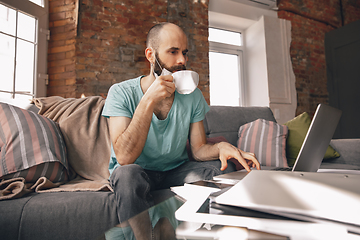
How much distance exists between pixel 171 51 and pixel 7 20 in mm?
2379

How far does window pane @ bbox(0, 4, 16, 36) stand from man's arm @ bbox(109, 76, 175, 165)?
241 cm

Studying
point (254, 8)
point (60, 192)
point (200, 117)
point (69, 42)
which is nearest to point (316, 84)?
point (254, 8)

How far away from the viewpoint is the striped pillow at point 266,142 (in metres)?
1.72

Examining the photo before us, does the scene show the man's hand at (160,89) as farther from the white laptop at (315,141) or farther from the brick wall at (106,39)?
the brick wall at (106,39)

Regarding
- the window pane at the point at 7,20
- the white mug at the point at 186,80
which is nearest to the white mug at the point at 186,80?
the white mug at the point at 186,80

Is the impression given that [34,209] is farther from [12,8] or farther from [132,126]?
[12,8]

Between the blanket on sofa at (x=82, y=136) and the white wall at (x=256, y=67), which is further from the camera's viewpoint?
the white wall at (x=256, y=67)

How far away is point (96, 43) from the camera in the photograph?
2.82 metres

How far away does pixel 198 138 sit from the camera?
128 cm

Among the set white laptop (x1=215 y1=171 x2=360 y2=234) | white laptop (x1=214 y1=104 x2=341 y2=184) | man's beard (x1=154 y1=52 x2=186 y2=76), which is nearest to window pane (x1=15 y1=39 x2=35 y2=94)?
man's beard (x1=154 y1=52 x2=186 y2=76)

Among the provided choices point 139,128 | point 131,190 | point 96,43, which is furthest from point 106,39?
point 131,190

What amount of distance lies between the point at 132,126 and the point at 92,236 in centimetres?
42

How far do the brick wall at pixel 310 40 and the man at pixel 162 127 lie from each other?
3.18 m

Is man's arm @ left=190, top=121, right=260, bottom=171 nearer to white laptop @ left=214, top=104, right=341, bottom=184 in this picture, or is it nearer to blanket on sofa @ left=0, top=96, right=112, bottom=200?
white laptop @ left=214, top=104, right=341, bottom=184
